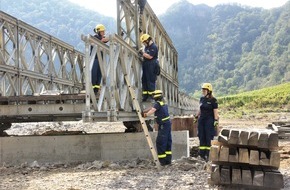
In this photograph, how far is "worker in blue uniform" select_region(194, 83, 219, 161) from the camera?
9.58m

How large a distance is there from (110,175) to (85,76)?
1954 mm

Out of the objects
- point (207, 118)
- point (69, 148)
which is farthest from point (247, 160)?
point (69, 148)

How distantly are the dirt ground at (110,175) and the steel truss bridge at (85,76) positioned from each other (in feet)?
3.54

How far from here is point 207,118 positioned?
969 cm

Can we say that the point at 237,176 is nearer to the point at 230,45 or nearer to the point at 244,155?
the point at 244,155

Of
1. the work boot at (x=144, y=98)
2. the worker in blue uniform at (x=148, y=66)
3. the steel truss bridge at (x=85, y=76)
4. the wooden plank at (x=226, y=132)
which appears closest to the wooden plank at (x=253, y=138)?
the wooden plank at (x=226, y=132)

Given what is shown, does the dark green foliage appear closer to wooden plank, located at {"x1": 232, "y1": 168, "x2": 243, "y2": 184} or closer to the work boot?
the work boot

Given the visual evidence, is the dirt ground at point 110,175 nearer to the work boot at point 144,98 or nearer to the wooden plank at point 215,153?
the wooden plank at point 215,153

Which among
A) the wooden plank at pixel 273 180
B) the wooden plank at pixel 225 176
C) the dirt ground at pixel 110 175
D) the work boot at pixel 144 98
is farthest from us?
the work boot at pixel 144 98

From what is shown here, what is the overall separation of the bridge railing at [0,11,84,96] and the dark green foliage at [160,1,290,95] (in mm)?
89749

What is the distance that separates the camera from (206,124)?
31.8 ft

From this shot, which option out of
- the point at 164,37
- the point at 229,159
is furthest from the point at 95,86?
the point at 164,37

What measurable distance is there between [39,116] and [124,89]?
1985mm

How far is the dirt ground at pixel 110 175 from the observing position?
23.5 ft
